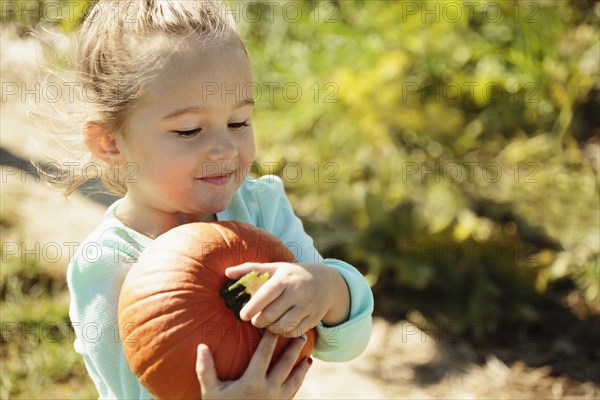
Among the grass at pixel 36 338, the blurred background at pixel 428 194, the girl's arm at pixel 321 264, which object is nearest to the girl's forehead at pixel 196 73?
the girl's arm at pixel 321 264

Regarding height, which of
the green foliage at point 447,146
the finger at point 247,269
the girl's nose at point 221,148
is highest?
the girl's nose at point 221,148

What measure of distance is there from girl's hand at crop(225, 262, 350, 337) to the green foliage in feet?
8.19

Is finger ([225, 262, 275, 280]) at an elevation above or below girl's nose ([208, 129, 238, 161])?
below

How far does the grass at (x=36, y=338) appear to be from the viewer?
→ 363 centimetres

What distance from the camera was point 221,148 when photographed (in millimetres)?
2014

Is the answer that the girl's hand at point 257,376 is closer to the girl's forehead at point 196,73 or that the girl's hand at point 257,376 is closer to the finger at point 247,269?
the finger at point 247,269

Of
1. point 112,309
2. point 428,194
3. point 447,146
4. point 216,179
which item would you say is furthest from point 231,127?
point 447,146

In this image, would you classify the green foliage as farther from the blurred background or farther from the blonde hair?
the blonde hair

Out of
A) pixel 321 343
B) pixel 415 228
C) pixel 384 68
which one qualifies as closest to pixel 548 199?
pixel 415 228

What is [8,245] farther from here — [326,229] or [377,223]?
[377,223]

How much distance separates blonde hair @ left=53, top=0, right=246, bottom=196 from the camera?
2061 millimetres

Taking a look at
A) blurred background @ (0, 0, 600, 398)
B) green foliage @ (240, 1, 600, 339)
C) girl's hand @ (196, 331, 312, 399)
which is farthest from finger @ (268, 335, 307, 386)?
green foliage @ (240, 1, 600, 339)

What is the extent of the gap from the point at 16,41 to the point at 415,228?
204 inches

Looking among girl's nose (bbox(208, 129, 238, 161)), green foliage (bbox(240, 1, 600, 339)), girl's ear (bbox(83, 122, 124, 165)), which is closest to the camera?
girl's nose (bbox(208, 129, 238, 161))
